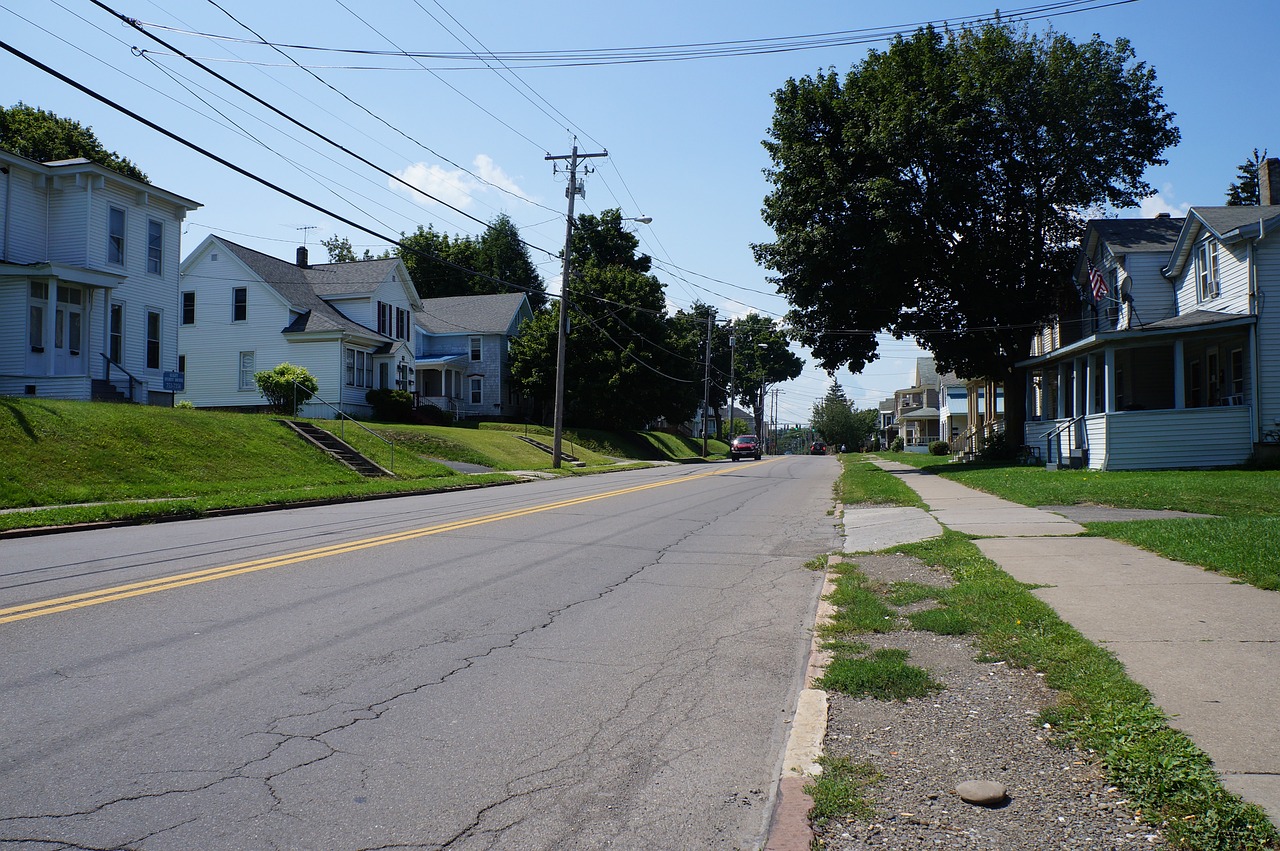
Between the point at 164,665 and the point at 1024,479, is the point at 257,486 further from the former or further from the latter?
the point at 1024,479

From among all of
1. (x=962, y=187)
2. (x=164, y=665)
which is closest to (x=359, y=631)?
(x=164, y=665)

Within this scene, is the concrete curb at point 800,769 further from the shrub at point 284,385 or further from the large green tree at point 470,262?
the large green tree at point 470,262

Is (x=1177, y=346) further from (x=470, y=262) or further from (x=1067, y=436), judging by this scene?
(x=470, y=262)

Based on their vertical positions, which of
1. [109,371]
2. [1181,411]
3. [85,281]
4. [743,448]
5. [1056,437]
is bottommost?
[743,448]

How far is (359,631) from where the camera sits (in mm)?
6742

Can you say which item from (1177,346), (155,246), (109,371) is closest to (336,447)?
(109,371)

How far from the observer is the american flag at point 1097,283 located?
99.1 feet

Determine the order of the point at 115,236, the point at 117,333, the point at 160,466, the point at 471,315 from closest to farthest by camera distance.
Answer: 1. the point at 160,466
2. the point at 115,236
3. the point at 117,333
4. the point at 471,315

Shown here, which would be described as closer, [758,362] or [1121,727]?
[1121,727]

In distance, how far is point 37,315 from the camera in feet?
86.0

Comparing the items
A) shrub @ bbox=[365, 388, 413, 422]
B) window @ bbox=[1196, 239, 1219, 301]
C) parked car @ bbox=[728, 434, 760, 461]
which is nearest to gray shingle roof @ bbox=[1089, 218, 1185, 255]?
window @ bbox=[1196, 239, 1219, 301]

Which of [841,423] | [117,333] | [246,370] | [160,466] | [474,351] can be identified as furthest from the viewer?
[841,423]

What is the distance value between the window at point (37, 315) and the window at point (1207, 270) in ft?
113

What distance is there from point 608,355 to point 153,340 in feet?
89.4
